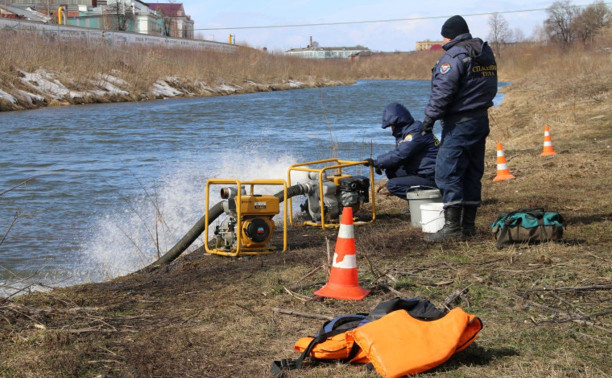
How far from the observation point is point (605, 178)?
10.1m

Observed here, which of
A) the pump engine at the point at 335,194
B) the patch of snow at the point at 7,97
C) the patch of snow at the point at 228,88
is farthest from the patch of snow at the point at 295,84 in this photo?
the pump engine at the point at 335,194

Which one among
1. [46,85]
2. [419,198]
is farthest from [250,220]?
[46,85]

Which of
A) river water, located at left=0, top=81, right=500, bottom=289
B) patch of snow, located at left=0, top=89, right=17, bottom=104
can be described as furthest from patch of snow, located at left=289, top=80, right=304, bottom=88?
patch of snow, located at left=0, top=89, right=17, bottom=104

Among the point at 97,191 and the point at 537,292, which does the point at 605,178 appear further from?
the point at 97,191

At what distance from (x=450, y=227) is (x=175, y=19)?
286 feet

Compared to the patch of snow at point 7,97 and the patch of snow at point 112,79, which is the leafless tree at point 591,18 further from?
the patch of snow at point 7,97

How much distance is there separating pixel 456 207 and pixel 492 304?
215 cm

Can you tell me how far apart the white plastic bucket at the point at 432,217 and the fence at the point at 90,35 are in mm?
35158

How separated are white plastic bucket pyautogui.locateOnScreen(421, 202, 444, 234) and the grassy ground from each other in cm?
19

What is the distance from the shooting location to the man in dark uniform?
6738 millimetres

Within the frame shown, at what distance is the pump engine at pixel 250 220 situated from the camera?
7.47 m

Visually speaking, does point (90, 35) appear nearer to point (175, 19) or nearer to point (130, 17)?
point (130, 17)

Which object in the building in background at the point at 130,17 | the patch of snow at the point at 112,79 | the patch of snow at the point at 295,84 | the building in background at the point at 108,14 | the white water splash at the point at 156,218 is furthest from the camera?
the building in background at the point at 130,17

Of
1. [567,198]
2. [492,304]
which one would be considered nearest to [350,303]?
[492,304]
